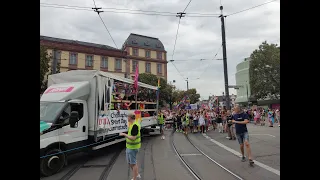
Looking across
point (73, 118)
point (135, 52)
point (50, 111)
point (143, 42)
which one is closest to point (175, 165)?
point (73, 118)

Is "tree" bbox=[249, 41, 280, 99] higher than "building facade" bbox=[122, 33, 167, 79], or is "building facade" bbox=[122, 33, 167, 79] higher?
"building facade" bbox=[122, 33, 167, 79]

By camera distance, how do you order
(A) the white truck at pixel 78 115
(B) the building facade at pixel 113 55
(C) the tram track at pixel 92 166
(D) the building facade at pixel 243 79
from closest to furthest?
1. (C) the tram track at pixel 92 166
2. (A) the white truck at pixel 78 115
3. (B) the building facade at pixel 113 55
4. (D) the building facade at pixel 243 79

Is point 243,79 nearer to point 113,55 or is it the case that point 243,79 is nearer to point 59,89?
point 113,55

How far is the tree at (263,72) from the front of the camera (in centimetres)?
3916

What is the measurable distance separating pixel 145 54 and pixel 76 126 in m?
53.7

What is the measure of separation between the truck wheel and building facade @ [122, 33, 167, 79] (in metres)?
48.7

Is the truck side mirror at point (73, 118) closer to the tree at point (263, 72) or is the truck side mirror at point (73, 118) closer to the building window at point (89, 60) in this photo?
the tree at point (263, 72)

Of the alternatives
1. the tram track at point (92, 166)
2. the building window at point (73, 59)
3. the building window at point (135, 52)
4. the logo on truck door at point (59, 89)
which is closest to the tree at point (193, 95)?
the building window at point (135, 52)

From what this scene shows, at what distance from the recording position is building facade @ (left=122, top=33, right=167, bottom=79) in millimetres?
57688

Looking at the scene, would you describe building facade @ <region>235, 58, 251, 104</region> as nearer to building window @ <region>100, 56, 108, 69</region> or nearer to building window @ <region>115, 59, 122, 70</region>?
building window @ <region>115, 59, 122, 70</region>

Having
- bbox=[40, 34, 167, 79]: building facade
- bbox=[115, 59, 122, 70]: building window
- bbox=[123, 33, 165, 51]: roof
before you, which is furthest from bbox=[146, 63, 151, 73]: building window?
bbox=[115, 59, 122, 70]: building window

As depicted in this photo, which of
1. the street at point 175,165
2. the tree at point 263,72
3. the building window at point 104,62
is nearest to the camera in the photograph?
the street at point 175,165
